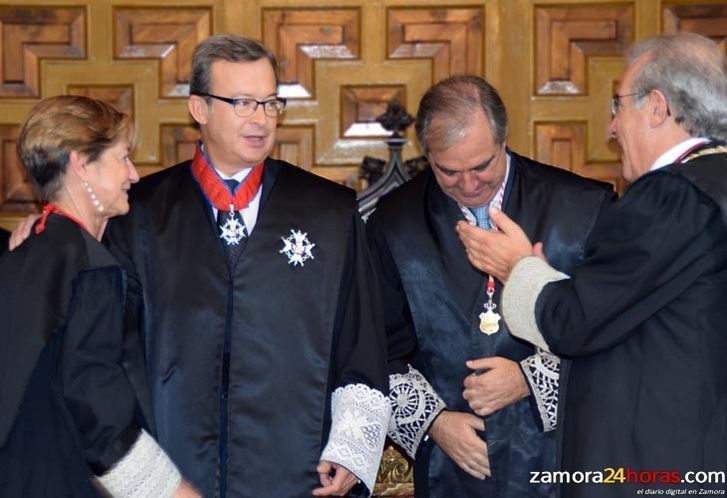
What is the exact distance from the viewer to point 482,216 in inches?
153

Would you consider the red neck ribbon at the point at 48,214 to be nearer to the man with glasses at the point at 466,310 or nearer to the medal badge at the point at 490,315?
the man with glasses at the point at 466,310

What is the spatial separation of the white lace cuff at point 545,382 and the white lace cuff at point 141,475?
43.3 inches

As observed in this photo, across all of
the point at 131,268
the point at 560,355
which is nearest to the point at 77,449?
the point at 131,268

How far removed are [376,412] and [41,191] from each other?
3.56 feet

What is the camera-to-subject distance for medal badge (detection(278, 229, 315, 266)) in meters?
3.59

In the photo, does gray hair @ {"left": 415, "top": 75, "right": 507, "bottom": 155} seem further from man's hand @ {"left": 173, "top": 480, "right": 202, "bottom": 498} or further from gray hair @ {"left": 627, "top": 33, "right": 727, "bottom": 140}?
man's hand @ {"left": 173, "top": 480, "right": 202, "bottom": 498}

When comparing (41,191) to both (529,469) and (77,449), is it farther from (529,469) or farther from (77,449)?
(529,469)

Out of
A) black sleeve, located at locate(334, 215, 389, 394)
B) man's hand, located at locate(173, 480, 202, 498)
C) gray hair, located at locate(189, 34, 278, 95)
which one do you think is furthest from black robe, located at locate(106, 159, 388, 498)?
gray hair, located at locate(189, 34, 278, 95)

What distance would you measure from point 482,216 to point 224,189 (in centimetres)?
82

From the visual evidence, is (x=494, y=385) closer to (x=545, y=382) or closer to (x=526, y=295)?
(x=545, y=382)

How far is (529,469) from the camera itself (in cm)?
370

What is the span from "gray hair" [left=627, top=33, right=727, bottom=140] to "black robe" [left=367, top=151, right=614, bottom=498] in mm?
794

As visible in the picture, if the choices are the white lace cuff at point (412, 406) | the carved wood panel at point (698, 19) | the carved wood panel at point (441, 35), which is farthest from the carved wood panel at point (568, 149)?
the white lace cuff at point (412, 406)

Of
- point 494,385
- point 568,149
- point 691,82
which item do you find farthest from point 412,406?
point 568,149
